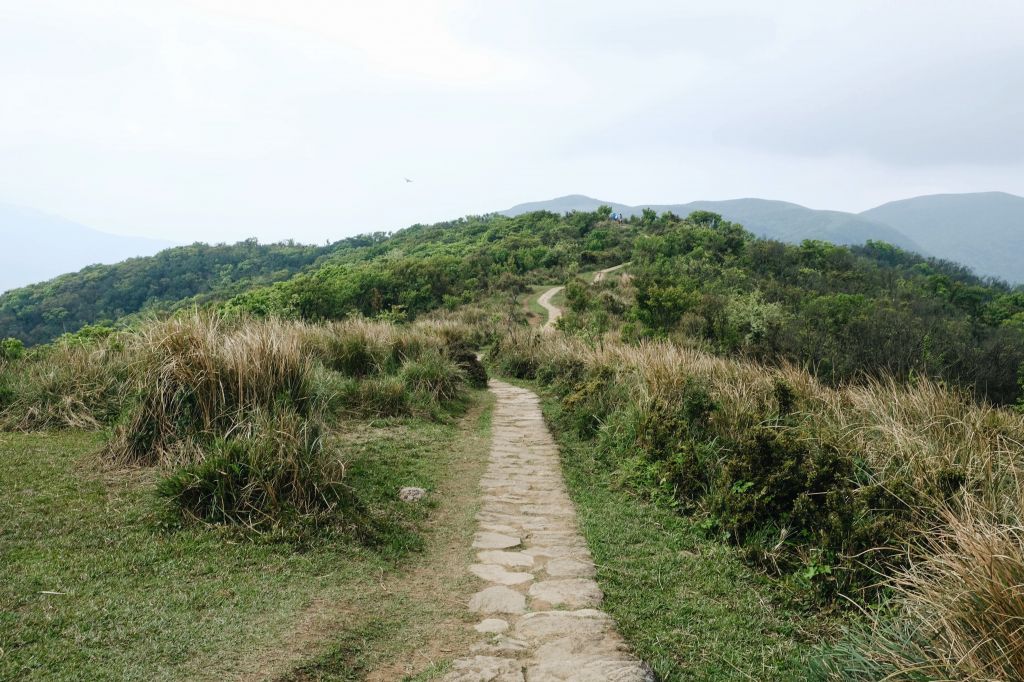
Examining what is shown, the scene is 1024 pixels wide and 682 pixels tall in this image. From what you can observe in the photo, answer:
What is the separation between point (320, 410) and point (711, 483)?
3.72 m

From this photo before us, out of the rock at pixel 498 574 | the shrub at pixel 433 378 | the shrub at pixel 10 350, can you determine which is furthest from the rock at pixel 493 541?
the shrub at pixel 10 350

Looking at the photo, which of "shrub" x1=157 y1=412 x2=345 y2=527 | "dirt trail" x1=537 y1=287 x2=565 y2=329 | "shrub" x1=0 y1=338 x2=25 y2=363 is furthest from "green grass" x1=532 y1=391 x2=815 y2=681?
"dirt trail" x1=537 y1=287 x2=565 y2=329

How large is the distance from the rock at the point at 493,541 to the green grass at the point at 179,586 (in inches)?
6.5

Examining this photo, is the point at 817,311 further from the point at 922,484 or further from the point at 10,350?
the point at 10,350

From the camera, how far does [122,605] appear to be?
9.42 ft

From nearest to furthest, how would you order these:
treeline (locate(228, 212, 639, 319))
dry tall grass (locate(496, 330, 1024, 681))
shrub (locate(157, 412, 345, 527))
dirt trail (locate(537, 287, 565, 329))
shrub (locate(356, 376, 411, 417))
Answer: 1. dry tall grass (locate(496, 330, 1024, 681))
2. shrub (locate(157, 412, 345, 527))
3. shrub (locate(356, 376, 411, 417))
4. dirt trail (locate(537, 287, 565, 329))
5. treeline (locate(228, 212, 639, 319))

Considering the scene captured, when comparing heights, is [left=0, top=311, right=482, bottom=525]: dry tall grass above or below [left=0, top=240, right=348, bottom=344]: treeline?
below

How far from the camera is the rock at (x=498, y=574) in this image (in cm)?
380

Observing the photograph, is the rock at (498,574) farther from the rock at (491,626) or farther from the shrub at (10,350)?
the shrub at (10,350)

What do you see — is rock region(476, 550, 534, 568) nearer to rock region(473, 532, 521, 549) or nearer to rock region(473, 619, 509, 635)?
rock region(473, 532, 521, 549)

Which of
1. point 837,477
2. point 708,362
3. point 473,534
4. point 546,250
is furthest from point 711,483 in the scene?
point 546,250

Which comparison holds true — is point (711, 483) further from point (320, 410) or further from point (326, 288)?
point (326, 288)

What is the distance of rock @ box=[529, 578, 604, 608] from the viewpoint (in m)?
3.47

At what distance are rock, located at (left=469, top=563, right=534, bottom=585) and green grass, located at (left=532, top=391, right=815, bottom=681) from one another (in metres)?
0.53
